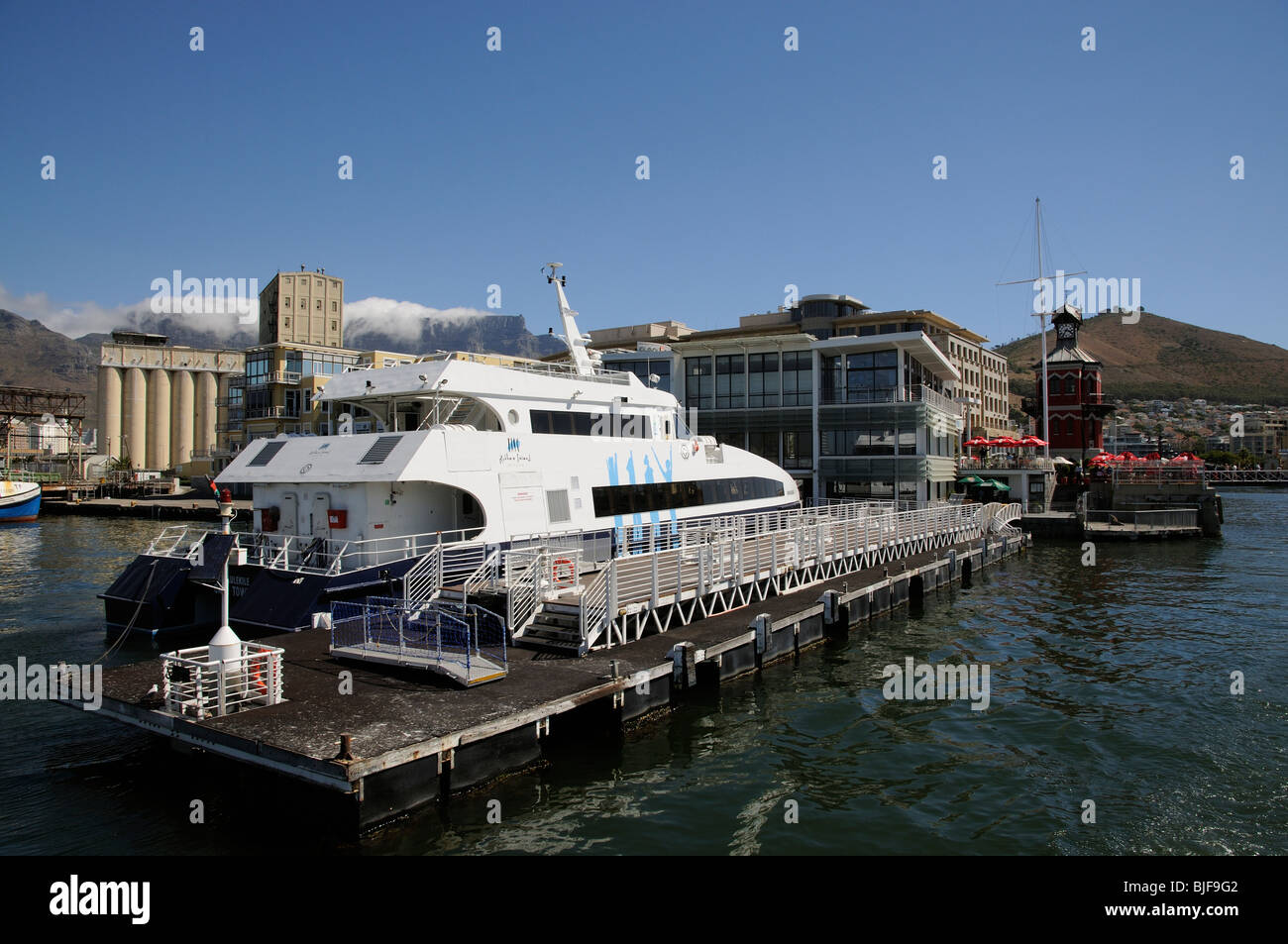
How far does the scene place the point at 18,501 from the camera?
55.6 metres

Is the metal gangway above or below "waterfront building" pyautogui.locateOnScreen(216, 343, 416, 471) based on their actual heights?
below

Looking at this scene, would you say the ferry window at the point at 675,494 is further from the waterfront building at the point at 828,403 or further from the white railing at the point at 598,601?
the waterfront building at the point at 828,403

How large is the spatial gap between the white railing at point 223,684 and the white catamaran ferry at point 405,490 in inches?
199

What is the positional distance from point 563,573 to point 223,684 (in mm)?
7132

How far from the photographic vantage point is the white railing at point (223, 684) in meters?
10.1

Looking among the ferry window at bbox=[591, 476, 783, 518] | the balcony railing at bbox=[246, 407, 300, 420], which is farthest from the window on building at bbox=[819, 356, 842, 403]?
the balcony railing at bbox=[246, 407, 300, 420]

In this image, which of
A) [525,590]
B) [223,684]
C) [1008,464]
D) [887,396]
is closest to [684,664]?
[525,590]

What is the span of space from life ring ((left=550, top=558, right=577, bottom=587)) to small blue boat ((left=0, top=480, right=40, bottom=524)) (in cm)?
5823

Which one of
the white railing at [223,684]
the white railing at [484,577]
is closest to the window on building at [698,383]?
the white railing at [484,577]

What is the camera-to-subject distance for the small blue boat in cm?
5495

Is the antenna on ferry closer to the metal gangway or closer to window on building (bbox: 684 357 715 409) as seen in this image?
the metal gangway

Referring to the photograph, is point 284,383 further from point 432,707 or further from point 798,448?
point 432,707

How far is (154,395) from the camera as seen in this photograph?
286 ft
